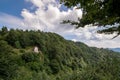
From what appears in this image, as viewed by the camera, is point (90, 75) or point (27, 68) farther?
point (27, 68)

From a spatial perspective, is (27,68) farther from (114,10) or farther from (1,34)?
(114,10)

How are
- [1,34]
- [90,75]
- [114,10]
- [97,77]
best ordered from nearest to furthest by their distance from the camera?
[114,10] → [97,77] → [90,75] → [1,34]

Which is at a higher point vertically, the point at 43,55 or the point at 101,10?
the point at 43,55

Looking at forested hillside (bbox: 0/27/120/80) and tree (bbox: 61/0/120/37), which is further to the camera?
forested hillside (bbox: 0/27/120/80)

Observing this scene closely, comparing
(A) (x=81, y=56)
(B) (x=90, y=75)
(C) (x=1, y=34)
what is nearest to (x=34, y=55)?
(C) (x=1, y=34)

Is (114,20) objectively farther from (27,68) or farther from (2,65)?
(27,68)

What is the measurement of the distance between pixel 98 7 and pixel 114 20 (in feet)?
1.64

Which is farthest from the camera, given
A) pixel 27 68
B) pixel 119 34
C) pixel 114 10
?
pixel 27 68

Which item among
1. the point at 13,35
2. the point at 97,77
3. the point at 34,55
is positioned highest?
the point at 13,35

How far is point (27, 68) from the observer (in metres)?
124

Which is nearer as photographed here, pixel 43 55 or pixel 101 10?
pixel 101 10

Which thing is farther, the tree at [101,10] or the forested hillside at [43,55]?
the forested hillside at [43,55]

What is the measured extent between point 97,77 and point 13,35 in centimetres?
9704

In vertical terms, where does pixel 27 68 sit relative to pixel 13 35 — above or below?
below
